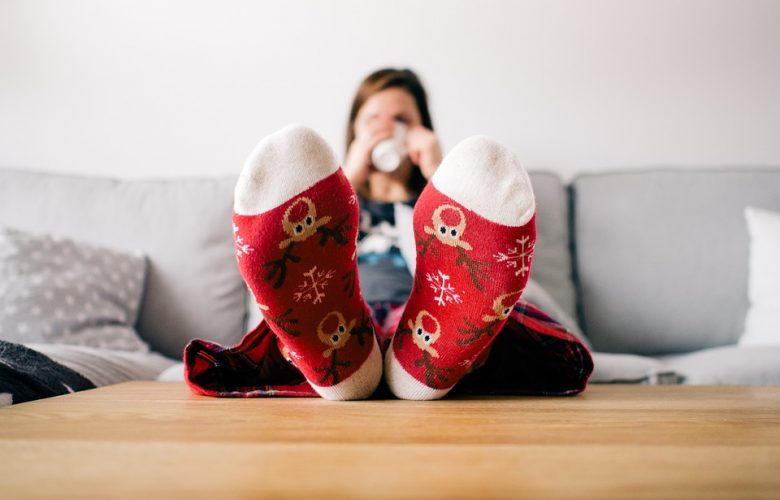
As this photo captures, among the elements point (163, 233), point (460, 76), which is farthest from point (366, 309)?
point (460, 76)

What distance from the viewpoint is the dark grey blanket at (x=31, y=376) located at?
0.55 meters

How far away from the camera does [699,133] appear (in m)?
1.43

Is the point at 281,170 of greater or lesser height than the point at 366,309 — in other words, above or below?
above

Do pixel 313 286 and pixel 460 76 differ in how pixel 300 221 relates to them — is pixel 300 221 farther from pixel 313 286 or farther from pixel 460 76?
pixel 460 76

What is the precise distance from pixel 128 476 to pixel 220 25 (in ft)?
4.45

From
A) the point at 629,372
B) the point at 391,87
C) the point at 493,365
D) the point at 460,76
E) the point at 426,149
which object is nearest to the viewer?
the point at 493,365

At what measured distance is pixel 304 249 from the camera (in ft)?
1.60

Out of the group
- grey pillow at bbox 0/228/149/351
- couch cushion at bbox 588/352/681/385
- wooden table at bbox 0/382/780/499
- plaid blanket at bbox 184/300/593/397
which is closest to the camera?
wooden table at bbox 0/382/780/499

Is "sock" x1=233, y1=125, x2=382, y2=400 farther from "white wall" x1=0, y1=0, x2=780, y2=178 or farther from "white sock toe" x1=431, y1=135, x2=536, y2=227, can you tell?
"white wall" x1=0, y1=0, x2=780, y2=178

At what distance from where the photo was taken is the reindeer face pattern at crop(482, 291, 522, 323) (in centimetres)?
50

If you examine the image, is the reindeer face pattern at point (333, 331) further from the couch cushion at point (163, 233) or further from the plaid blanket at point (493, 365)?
the couch cushion at point (163, 233)

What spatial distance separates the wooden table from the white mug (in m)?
0.52

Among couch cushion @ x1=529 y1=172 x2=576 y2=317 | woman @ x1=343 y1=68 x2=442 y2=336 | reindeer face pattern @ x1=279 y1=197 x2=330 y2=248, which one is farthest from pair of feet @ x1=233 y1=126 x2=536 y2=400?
couch cushion @ x1=529 y1=172 x2=576 y2=317

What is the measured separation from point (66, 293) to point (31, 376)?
1.34 feet
